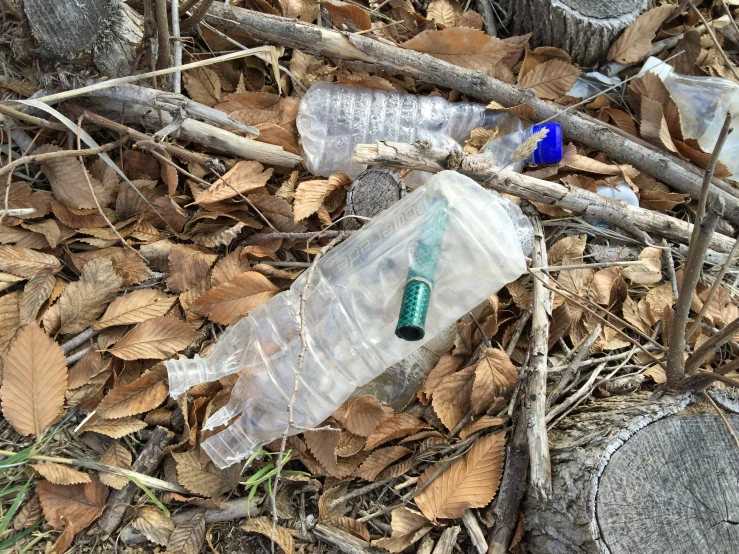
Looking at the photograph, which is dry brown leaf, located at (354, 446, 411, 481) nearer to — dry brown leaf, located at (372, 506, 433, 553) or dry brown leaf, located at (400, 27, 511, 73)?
dry brown leaf, located at (372, 506, 433, 553)

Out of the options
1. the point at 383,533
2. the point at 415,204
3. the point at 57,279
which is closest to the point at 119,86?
the point at 57,279

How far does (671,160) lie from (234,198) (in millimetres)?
1854

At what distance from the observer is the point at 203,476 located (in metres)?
1.88

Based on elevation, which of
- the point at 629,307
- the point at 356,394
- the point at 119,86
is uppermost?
the point at 119,86

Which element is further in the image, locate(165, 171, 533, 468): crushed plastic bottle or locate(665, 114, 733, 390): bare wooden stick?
locate(165, 171, 533, 468): crushed plastic bottle

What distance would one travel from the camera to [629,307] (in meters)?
2.15

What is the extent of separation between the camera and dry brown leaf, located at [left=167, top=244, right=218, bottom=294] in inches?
82.0

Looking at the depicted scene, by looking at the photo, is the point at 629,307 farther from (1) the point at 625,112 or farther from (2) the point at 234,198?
(2) the point at 234,198

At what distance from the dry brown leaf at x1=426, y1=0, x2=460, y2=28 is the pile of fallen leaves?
0.24 meters

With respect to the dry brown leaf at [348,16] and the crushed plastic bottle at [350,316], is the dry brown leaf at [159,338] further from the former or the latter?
the dry brown leaf at [348,16]

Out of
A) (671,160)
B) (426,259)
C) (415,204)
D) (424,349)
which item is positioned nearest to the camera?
(426,259)

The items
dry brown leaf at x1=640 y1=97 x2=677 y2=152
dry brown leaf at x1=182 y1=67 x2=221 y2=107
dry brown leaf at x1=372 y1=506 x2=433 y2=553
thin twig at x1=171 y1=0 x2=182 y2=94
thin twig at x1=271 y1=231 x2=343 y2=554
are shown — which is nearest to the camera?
thin twig at x1=271 y1=231 x2=343 y2=554

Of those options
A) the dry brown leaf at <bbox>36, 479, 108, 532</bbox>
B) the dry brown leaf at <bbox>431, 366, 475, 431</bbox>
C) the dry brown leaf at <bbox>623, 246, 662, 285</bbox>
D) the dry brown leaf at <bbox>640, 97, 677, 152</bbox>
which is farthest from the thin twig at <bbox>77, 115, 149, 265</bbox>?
the dry brown leaf at <bbox>640, 97, 677, 152</bbox>

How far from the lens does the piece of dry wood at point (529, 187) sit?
184 centimetres
